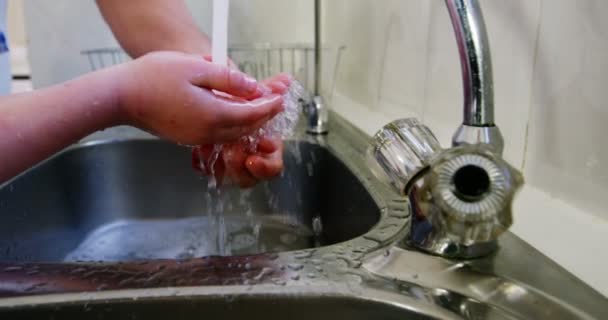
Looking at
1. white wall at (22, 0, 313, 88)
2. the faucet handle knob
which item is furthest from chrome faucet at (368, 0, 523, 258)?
white wall at (22, 0, 313, 88)

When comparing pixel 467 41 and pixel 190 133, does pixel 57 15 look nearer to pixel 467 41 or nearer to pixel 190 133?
pixel 190 133

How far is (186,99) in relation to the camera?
379 mm

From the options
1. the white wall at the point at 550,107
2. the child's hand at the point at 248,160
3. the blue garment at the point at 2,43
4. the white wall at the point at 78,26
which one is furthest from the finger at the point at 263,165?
the white wall at the point at 78,26

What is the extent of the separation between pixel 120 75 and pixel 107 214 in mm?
470

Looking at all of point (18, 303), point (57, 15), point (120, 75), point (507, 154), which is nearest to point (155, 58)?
point (120, 75)

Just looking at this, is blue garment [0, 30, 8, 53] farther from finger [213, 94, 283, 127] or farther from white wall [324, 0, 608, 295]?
white wall [324, 0, 608, 295]

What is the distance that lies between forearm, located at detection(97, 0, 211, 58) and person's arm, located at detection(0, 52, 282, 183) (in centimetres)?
25

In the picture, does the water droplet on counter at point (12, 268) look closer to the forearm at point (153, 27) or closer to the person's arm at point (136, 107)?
the person's arm at point (136, 107)

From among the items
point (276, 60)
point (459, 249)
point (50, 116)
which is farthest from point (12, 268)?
point (276, 60)

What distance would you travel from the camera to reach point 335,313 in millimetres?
333

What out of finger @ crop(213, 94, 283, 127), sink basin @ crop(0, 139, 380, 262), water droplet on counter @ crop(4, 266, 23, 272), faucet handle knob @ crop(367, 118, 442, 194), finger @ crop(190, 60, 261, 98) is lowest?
sink basin @ crop(0, 139, 380, 262)

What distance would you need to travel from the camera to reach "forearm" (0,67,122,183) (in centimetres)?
38

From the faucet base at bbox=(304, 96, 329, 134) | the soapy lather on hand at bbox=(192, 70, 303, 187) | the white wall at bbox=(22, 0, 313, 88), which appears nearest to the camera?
the soapy lather on hand at bbox=(192, 70, 303, 187)

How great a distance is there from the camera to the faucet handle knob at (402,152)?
13.4 inches
